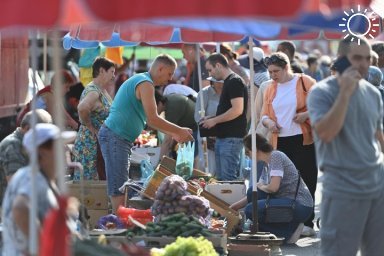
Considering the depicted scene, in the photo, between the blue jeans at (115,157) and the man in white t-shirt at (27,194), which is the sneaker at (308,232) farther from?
the man in white t-shirt at (27,194)

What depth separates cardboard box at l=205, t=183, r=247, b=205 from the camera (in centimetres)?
1152

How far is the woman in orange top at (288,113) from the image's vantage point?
11.4m

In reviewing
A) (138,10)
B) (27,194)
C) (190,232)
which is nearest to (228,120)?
(190,232)

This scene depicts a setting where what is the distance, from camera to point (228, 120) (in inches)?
507

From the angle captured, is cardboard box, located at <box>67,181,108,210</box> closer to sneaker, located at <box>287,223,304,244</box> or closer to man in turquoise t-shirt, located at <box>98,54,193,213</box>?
man in turquoise t-shirt, located at <box>98,54,193,213</box>

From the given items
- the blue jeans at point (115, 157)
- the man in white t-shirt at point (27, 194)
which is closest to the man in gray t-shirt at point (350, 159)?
the man in white t-shirt at point (27, 194)

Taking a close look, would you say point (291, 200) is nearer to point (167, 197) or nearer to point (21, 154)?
point (167, 197)

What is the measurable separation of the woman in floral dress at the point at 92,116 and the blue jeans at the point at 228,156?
5.43 feet

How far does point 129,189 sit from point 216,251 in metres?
→ 2.15

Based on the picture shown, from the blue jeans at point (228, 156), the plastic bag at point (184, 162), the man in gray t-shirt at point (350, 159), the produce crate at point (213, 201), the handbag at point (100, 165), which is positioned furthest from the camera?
the blue jeans at point (228, 156)

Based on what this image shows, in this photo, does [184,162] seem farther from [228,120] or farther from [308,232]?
[308,232]

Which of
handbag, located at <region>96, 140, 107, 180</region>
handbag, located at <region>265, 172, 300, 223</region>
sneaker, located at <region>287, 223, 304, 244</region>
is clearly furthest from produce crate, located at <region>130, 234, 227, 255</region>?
handbag, located at <region>96, 140, 107, 180</region>

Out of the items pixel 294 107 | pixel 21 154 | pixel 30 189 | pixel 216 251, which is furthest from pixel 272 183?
pixel 30 189

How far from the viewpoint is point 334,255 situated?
7.23 m
